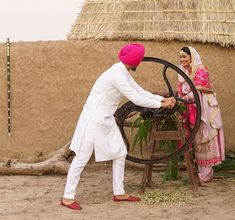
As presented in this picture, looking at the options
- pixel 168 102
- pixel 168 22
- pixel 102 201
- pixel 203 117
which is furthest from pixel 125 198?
pixel 168 22

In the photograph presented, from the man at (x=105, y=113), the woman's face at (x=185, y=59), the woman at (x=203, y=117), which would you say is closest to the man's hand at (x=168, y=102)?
the man at (x=105, y=113)

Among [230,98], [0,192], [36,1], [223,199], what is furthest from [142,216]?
[36,1]

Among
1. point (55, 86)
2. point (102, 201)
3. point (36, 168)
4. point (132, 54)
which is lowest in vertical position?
point (102, 201)

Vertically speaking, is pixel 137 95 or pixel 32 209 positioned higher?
pixel 137 95

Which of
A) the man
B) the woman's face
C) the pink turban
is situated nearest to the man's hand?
the man

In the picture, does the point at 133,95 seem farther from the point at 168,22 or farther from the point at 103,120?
the point at 168,22

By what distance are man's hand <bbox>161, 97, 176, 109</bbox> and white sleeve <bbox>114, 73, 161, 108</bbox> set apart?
0.18 ft

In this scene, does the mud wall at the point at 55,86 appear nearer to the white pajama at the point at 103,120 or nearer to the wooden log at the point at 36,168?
the wooden log at the point at 36,168

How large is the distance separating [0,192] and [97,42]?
95.2 inches

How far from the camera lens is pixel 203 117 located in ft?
22.1

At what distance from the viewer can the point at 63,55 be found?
25.9ft

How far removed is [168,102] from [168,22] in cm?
221

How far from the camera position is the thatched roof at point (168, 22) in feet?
25.3

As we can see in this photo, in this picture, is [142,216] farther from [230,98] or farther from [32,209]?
[230,98]
